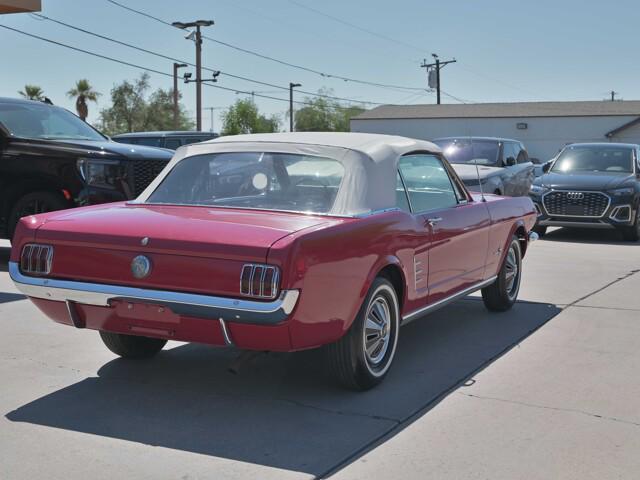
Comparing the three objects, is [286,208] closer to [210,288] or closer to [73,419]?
[210,288]

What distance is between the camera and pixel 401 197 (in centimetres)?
536

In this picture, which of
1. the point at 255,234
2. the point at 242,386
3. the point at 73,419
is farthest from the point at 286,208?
the point at 73,419

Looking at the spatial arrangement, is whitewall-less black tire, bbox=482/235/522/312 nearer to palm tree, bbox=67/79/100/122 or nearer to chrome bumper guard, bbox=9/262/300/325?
chrome bumper guard, bbox=9/262/300/325

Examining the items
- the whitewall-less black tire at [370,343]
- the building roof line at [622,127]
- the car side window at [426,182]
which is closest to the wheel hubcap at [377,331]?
the whitewall-less black tire at [370,343]

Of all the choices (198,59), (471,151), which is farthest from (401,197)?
(198,59)

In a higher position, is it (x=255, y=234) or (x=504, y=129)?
(x=504, y=129)

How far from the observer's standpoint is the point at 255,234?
165 inches

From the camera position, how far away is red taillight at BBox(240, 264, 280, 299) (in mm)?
4023

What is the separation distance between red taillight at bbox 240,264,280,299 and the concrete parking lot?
710mm

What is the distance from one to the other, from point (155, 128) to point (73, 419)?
73.5 meters

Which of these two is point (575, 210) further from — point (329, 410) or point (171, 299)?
point (171, 299)

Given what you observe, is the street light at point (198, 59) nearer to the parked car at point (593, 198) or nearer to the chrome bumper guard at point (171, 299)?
the parked car at point (593, 198)

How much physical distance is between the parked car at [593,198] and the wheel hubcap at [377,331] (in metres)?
9.11

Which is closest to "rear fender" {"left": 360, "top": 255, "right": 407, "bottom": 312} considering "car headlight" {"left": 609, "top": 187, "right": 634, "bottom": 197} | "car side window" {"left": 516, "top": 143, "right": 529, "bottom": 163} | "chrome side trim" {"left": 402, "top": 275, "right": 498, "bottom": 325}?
"chrome side trim" {"left": 402, "top": 275, "right": 498, "bottom": 325}
